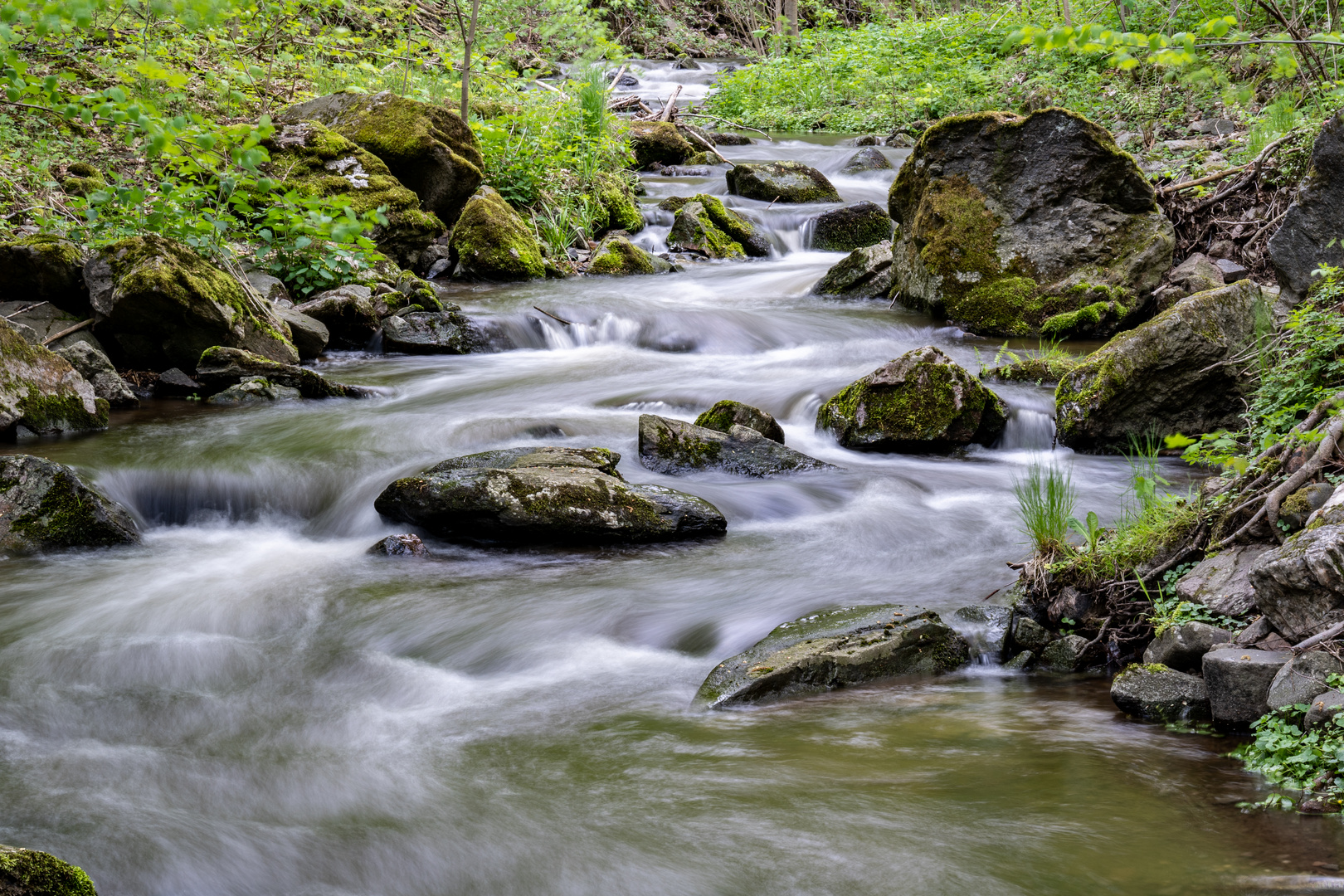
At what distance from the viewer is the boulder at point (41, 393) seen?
670 centimetres

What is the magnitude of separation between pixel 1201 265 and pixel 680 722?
23.9ft

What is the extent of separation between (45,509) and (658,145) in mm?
13900

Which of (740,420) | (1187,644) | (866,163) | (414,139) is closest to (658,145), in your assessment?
(866,163)

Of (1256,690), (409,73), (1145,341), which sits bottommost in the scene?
(1256,690)

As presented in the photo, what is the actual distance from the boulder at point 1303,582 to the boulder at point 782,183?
1249 centimetres

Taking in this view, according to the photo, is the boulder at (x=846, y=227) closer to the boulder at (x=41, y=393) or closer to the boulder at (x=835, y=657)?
the boulder at (x=41, y=393)

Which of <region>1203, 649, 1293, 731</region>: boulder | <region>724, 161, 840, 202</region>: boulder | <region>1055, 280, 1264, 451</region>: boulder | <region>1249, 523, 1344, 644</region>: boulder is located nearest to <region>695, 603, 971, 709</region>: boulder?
<region>1203, 649, 1293, 731</region>: boulder

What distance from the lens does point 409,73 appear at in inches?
601

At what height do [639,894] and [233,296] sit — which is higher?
[233,296]

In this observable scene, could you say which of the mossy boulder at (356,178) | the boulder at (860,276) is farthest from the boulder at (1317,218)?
the mossy boulder at (356,178)

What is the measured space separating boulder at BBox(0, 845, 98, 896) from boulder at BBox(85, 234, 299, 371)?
6.41 m

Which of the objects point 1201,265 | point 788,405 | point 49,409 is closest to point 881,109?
point 1201,265

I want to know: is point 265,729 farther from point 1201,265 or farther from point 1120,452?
point 1201,265

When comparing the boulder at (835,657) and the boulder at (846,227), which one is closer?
the boulder at (835,657)
